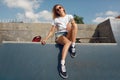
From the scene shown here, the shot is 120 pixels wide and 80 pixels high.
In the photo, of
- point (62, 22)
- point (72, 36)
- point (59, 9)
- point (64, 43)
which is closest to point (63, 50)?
point (64, 43)

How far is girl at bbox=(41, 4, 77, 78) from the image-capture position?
4468 millimetres

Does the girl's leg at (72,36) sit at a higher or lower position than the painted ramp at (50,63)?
higher

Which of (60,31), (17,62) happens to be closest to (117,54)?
(60,31)

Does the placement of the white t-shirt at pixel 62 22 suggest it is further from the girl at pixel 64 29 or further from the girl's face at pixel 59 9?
the girl's face at pixel 59 9

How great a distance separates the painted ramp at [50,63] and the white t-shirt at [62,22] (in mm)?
329

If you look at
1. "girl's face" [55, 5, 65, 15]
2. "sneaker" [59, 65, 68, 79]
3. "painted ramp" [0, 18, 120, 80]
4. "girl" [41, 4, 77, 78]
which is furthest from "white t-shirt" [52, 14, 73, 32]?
"sneaker" [59, 65, 68, 79]

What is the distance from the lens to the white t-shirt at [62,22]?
457 centimetres

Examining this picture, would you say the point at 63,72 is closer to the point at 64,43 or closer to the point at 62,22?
the point at 64,43

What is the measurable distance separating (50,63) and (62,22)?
2.56 feet

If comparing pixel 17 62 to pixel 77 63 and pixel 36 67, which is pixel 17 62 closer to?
pixel 36 67

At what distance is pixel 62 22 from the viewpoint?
4.58 meters

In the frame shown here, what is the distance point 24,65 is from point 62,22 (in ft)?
3.39

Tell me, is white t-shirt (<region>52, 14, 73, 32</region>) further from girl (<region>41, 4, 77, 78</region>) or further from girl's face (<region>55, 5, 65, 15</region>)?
girl's face (<region>55, 5, 65, 15</region>)

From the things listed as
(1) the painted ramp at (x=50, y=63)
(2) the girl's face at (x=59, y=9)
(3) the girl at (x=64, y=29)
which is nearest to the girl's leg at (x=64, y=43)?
(3) the girl at (x=64, y=29)
